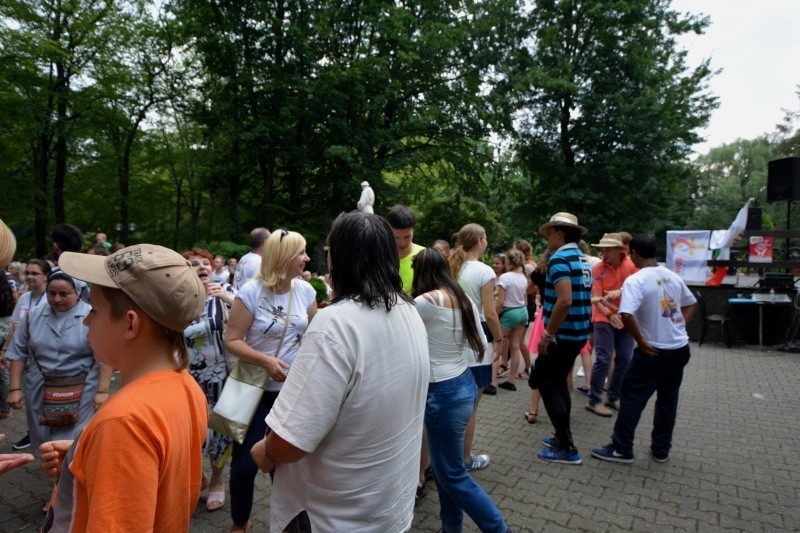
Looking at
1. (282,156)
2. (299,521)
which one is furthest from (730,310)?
(282,156)

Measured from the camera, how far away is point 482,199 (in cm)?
2247

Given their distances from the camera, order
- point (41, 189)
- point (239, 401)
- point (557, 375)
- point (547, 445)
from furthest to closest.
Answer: point (41, 189) < point (547, 445) < point (557, 375) < point (239, 401)

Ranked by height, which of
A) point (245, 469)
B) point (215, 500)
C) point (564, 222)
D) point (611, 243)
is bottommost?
point (215, 500)

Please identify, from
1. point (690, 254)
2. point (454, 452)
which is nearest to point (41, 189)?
point (454, 452)

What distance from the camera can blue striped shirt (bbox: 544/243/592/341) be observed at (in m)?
3.95

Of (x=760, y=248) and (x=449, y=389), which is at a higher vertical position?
(x=760, y=248)

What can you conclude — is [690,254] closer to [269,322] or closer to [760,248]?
[760,248]

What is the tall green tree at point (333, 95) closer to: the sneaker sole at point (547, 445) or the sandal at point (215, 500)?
the sneaker sole at point (547, 445)

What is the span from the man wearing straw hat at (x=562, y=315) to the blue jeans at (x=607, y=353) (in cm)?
173

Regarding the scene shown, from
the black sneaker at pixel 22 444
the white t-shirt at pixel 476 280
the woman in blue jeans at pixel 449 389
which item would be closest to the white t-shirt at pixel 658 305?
the white t-shirt at pixel 476 280

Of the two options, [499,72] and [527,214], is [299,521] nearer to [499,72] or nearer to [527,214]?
[499,72]

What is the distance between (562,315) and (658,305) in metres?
0.94

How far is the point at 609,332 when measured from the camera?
226 inches

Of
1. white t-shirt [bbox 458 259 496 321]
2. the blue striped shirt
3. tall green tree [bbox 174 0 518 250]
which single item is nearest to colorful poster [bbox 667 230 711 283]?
tall green tree [bbox 174 0 518 250]
